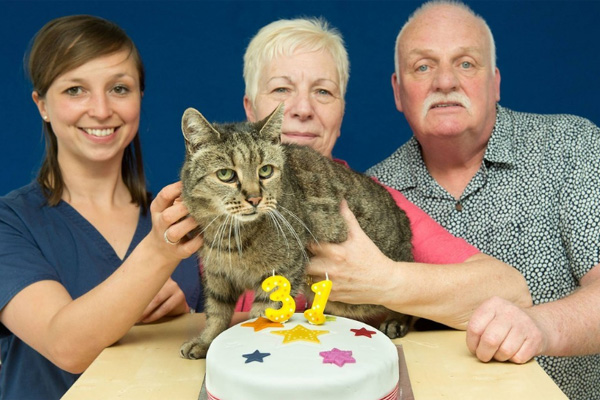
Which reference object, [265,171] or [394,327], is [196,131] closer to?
[265,171]

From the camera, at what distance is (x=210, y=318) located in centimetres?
151

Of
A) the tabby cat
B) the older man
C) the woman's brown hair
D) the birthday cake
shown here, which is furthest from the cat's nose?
the older man

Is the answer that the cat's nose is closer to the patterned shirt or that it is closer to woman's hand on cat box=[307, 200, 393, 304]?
woman's hand on cat box=[307, 200, 393, 304]

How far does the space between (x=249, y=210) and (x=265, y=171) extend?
0.13 m

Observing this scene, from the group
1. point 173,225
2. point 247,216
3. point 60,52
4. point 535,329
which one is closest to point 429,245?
point 535,329

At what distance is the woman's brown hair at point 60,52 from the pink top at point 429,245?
822 millimetres

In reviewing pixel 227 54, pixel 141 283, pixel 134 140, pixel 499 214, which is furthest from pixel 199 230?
pixel 227 54

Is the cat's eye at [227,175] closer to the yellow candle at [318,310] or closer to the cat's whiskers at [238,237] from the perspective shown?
the cat's whiskers at [238,237]

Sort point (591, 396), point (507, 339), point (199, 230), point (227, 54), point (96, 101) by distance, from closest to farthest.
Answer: point (507, 339) < point (199, 230) < point (96, 101) < point (591, 396) < point (227, 54)

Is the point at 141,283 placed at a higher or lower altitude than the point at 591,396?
higher

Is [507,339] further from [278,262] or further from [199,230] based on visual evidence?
[199,230]

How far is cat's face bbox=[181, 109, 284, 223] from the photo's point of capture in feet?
4.32

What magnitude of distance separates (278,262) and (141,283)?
0.34 metres

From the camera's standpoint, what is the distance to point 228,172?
1352mm
